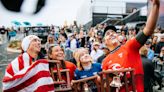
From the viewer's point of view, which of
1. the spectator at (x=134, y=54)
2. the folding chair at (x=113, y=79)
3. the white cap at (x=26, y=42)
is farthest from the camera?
the white cap at (x=26, y=42)

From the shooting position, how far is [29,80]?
377 cm

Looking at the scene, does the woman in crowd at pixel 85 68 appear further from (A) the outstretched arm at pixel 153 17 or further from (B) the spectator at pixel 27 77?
(A) the outstretched arm at pixel 153 17

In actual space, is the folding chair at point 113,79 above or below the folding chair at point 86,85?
above

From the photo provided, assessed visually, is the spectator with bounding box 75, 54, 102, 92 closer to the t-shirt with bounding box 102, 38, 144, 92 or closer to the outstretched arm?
the t-shirt with bounding box 102, 38, 144, 92

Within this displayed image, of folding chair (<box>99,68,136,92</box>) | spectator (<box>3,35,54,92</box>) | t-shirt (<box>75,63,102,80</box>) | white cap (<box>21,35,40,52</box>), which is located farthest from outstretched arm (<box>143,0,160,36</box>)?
white cap (<box>21,35,40,52</box>)

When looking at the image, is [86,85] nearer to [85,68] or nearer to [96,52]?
[85,68]

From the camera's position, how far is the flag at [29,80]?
374cm

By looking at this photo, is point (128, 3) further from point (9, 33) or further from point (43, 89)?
point (43, 89)

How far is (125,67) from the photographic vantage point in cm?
379

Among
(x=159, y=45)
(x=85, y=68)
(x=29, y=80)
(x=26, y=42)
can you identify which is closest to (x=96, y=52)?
(x=159, y=45)

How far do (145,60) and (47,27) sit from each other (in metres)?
20.3

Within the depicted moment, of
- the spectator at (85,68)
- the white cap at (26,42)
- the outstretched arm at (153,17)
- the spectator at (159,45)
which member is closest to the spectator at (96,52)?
the spectator at (159,45)

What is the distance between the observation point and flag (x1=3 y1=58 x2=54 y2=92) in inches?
147

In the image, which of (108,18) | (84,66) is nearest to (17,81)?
(84,66)
